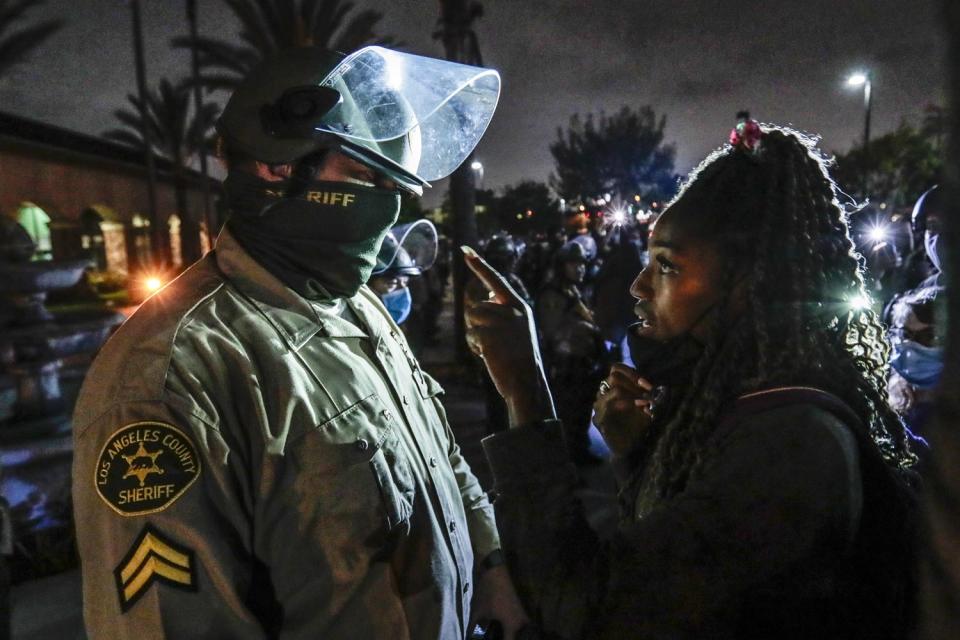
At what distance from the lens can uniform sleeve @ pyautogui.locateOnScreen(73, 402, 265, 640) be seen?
1.34 m

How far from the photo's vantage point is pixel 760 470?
1272 millimetres

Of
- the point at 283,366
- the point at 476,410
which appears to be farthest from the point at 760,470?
the point at 476,410

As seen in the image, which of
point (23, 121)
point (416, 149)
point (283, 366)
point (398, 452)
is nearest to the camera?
point (283, 366)

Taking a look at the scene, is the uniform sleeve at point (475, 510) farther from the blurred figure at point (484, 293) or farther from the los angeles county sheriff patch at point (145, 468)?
the blurred figure at point (484, 293)

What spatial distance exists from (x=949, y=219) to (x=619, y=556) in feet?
3.43

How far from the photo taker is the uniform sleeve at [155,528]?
4.39 ft

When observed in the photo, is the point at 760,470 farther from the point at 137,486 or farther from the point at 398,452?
the point at 137,486

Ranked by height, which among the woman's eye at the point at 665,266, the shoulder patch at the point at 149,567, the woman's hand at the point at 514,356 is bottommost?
the shoulder patch at the point at 149,567

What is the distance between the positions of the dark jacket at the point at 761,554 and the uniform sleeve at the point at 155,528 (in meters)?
0.69

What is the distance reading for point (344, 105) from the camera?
1.90m

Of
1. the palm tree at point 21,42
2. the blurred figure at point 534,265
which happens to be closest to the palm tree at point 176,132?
the palm tree at point 21,42

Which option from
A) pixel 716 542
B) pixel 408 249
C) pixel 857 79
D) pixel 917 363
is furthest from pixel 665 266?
pixel 857 79

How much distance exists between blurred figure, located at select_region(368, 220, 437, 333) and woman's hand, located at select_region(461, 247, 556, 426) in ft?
8.59

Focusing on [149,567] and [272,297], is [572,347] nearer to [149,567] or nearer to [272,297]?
[272,297]
